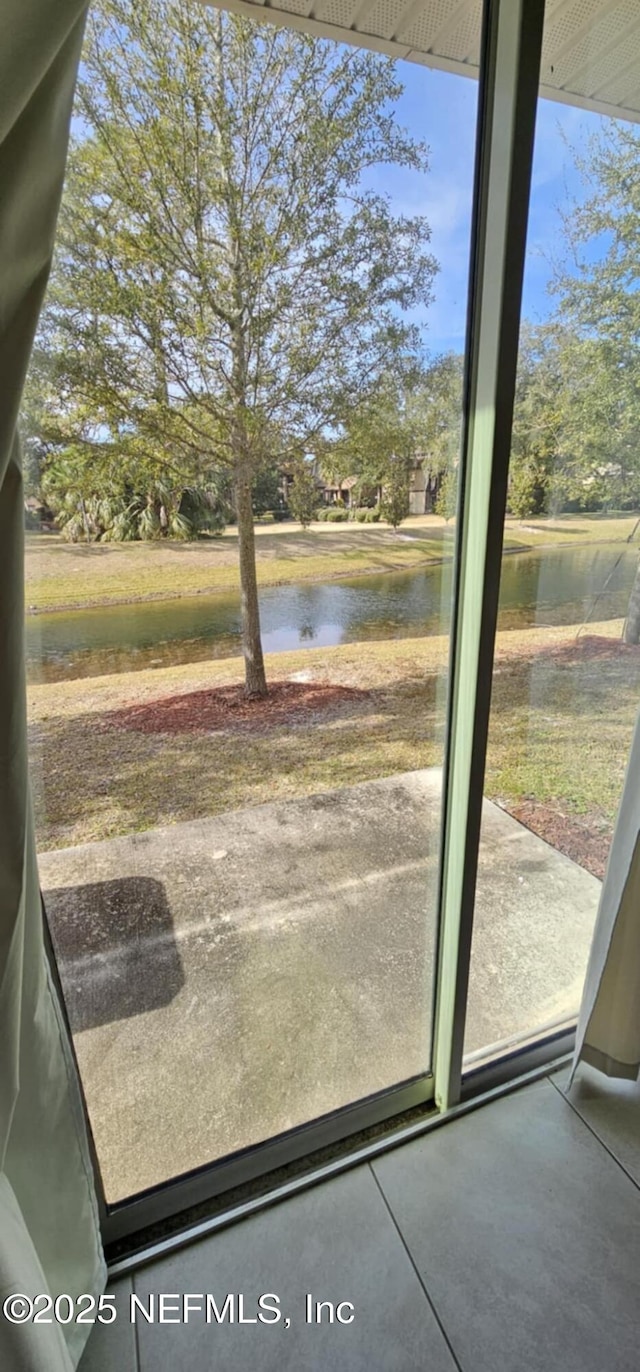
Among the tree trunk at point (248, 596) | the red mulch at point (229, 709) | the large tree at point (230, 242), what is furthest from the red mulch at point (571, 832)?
the large tree at point (230, 242)

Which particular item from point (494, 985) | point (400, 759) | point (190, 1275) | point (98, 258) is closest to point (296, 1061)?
point (190, 1275)

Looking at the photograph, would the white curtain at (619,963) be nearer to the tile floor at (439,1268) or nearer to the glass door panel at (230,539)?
the tile floor at (439,1268)

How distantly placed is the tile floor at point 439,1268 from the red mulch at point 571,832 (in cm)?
60

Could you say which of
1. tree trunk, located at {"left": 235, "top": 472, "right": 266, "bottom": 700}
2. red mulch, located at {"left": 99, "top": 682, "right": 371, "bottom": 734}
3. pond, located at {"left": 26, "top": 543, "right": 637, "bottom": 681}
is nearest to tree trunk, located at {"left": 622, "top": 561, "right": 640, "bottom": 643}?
pond, located at {"left": 26, "top": 543, "right": 637, "bottom": 681}

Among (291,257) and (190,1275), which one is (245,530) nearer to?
(291,257)

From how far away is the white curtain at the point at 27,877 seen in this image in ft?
1.60

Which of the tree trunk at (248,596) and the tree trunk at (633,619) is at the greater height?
the tree trunk at (248,596)

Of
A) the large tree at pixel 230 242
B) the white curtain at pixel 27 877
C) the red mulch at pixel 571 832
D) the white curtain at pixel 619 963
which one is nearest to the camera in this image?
the white curtain at pixel 27 877

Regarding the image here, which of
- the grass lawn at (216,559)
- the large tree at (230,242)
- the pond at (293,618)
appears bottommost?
the pond at (293,618)

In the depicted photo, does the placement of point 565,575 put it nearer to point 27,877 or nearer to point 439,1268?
point 27,877

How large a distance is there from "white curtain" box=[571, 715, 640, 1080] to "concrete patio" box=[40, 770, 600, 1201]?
16cm

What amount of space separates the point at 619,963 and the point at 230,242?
1566 mm

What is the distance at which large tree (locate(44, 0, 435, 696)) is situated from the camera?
2.36ft

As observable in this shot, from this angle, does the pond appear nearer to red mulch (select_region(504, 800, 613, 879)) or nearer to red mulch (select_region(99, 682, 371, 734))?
red mulch (select_region(99, 682, 371, 734))
